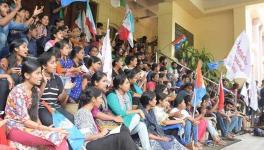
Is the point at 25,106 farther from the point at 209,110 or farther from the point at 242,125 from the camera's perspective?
the point at 242,125

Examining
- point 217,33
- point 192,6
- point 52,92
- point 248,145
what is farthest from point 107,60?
point 217,33

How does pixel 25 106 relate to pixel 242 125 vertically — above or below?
above

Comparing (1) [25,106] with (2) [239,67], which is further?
(2) [239,67]

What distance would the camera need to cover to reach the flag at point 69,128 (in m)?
2.73

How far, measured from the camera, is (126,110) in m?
3.99

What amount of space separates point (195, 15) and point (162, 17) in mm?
1853

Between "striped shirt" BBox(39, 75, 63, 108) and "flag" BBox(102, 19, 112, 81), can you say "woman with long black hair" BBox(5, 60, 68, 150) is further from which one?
"flag" BBox(102, 19, 112, 81)

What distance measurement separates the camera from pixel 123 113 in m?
3.79

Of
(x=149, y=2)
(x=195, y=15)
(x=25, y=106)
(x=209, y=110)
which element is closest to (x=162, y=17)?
(x=149, y=2)

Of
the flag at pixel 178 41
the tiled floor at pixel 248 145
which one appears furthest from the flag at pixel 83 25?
the tiled floor at pixel 248 145

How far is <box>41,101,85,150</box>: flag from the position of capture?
2.73 m

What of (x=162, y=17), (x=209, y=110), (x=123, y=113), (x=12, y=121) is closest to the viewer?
(x=12, y=121)

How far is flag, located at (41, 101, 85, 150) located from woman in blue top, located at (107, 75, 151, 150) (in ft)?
2.75

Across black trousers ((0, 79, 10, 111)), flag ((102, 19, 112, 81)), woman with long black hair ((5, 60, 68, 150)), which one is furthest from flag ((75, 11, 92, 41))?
woman with long black hair ((5, 60, 68, 150))
